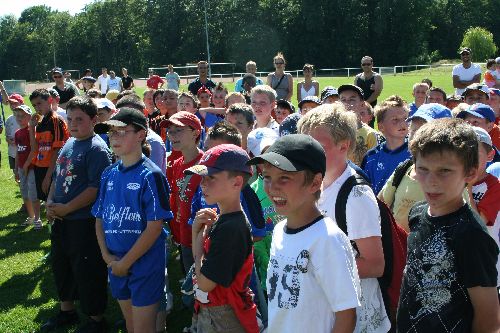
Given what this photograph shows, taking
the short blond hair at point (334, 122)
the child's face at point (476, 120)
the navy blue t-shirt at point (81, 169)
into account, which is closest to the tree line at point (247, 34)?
the child's face at point (476, 120)

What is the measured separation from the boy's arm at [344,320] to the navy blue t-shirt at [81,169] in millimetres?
3377

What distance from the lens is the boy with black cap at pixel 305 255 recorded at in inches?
93.9

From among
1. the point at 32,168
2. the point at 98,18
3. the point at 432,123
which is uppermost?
the point at 98,18

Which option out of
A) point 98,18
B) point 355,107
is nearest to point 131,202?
point 355,107

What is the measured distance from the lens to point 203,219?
132 inches

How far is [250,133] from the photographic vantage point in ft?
19.1

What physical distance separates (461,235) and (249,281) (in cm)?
156

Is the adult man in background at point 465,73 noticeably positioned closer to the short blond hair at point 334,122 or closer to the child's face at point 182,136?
the child's face at point 182,136

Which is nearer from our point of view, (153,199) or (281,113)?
(153,199)

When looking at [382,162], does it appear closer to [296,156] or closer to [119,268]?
[119,268]

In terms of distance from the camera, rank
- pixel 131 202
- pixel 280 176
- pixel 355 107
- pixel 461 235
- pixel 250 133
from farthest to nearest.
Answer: pixel 355 107
pixel 250 133
pixel 131 202
pixel 280 176
pixel 461 235

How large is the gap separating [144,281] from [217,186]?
1383mm

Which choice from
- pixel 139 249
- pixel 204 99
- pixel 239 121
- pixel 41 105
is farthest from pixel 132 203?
pixel 204 99

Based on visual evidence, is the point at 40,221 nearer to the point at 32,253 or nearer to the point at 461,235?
the point at 32,253
